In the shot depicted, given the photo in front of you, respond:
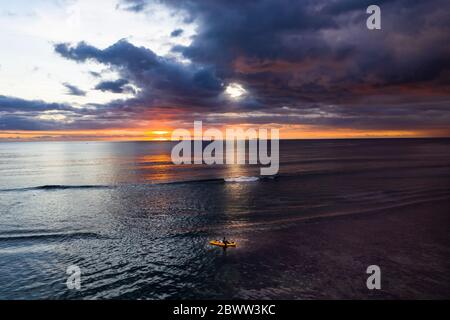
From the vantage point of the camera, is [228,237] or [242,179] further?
[242,179]

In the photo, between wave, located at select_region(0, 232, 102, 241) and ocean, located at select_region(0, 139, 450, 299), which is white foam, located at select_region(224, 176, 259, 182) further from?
wave, located at select_region(0, 232, 102, 241)

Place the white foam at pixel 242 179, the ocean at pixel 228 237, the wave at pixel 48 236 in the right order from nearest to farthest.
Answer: the ocean at pixel 228 237
the wave at pixel 48 236
the white foam at pixel 242 179

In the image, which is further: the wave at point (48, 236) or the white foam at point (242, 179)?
the white foam at point (242, 179)

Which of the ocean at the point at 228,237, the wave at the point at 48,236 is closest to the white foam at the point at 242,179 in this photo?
the ocean at the point at 228,237

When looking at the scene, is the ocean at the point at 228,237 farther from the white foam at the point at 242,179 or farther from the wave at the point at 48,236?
the white foam at the point at 242,179

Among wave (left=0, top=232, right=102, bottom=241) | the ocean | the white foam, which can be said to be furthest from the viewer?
the white foam

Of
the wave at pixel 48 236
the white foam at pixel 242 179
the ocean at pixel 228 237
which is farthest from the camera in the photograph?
the white foam at pixel 242 179

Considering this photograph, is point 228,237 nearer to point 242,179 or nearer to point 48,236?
point 48,236

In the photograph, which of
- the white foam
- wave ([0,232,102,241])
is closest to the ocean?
wave ([0,232,102,241])

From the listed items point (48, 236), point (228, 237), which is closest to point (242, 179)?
point (228, 237)
